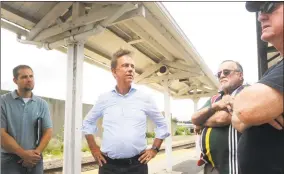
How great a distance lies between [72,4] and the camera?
10.1 ft

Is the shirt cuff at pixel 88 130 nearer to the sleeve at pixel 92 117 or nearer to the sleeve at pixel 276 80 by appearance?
the sleeve at pixel 92 117

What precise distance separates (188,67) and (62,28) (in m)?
3.62

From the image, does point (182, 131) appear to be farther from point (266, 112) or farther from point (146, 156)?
point (266, 112)

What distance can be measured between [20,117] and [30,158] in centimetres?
38

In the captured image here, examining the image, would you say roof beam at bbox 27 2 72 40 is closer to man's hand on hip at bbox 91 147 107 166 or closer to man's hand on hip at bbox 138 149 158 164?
man's hand on hip at bbox 91 147 107 166

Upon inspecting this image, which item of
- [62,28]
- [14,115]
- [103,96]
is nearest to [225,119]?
[103,96]

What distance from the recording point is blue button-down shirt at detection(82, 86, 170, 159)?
7.07ft

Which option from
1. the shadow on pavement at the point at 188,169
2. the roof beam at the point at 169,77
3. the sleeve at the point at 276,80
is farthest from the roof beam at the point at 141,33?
the shadow on pavement at the point at 188,169

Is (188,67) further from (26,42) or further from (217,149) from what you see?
(217,149)

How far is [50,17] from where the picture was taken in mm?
3037

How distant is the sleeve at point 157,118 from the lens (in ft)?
7.66

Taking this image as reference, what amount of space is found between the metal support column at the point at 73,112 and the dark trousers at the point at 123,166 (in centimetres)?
89

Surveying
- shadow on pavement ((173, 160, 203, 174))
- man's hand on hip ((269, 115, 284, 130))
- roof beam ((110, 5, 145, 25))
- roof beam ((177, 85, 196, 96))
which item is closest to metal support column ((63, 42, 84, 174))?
roof beam ((110, 5, 145, 25))

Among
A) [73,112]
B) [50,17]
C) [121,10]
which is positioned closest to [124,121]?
[73,112]
